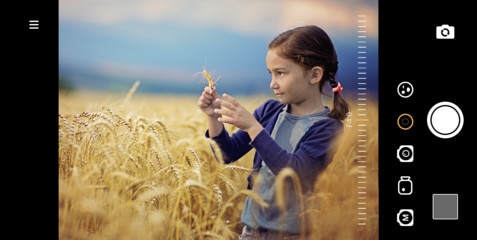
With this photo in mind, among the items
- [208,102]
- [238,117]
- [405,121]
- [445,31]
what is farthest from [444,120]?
[208,102]

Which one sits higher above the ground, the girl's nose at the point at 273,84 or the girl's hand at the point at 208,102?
the girl's nose at the point at 273,84

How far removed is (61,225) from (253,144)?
28.4 inches

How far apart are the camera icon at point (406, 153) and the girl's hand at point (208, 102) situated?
2.14ft

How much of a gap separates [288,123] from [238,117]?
0.62 feet

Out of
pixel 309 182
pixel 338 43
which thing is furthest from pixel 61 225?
pixel 338 43

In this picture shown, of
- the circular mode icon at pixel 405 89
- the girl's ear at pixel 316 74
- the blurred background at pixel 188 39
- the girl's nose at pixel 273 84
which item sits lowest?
the circular mode icon at pixel 405 89

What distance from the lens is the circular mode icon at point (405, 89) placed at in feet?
7.37

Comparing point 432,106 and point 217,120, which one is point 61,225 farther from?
point 432,106

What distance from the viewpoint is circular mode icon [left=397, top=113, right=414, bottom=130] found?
2.25 meters

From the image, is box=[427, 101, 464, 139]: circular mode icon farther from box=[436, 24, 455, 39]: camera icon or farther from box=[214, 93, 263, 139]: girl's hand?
box=[214, 93, 263, 139]: girl's hand

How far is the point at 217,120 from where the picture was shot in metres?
2.32

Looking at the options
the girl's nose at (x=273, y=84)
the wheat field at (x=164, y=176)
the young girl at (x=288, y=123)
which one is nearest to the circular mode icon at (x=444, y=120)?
the wheat field at (x=164, y=176)

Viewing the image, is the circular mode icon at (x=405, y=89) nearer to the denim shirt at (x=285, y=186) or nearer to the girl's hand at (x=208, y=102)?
the denim shirt at (x=285, y=186)
